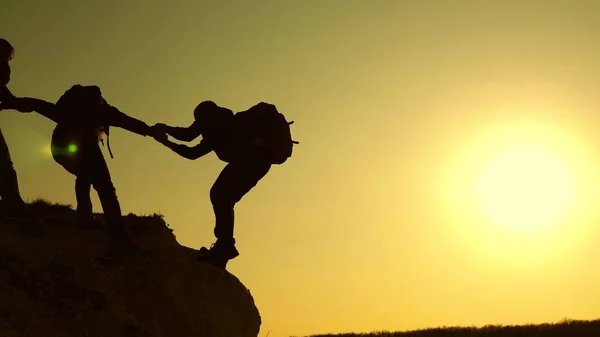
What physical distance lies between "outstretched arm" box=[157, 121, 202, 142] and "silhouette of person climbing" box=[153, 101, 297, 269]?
0.08m

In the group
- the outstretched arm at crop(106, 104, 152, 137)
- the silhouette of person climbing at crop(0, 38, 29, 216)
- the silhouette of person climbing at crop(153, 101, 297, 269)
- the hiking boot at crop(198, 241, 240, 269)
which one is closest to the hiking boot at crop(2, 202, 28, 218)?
the silhouette of person climbing at crop(0, 38, 29, 216)

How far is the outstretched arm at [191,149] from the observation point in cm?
1095

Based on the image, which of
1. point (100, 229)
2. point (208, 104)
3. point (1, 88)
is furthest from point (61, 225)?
point (208, 104)

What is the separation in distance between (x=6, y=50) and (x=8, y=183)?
190 centimetres

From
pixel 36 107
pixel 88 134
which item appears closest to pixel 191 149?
pixel 88 134

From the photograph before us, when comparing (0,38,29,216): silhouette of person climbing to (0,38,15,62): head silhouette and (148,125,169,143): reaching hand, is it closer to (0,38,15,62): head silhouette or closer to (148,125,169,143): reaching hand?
(0,38,15,62): head silhouette

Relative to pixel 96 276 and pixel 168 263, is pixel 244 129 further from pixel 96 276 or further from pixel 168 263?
pixel 96 276

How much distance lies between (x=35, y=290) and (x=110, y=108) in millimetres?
3065

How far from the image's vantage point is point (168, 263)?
32.7 ft

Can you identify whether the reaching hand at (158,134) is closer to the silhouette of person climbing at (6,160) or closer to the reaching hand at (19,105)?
the reaching hand at (19,105)

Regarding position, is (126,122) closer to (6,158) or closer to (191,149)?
(191,149)

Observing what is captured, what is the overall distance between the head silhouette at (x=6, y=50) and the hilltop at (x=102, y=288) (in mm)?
2314

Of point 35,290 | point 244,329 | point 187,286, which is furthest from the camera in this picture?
point 244,329

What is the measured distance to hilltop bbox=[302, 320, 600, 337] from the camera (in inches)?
Result: 813
